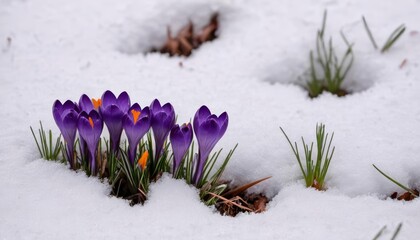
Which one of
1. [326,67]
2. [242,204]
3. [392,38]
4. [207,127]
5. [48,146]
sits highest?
[392,38]

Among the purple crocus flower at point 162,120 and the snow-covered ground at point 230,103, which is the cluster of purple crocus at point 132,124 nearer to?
the purple crocus flower at point 162,120

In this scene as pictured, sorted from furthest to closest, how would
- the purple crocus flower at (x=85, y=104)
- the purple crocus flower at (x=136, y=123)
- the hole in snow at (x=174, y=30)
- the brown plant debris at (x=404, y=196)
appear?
the hole in snow at (x=174, y=30), the brown plant debris at (x=404, y=196), the purple crocus flower at (x=85, y=104), the purple crocus flower at (x=136, y=123)

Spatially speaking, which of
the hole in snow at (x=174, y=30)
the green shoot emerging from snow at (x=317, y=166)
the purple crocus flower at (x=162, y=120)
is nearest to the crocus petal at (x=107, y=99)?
the purple crocus flower at (x=162, y=120)

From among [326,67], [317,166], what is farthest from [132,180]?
[326,67]

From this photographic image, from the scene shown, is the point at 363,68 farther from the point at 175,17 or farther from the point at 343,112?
the point at 175,17

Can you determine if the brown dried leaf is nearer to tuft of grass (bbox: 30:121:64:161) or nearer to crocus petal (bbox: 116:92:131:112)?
crocus petal (bbox: 116:92:131:112)

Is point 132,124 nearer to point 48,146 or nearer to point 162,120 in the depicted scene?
point 162,120

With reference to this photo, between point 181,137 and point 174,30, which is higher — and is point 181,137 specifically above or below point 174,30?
below

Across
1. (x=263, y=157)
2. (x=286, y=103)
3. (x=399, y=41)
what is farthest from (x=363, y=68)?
(x=263, y=157)
